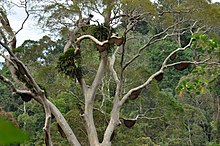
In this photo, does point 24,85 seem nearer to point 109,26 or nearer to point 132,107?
point 109,26

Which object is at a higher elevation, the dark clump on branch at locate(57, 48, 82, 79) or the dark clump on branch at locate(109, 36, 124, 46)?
the dark clump on branch at locate(109, 36, 124, 46)

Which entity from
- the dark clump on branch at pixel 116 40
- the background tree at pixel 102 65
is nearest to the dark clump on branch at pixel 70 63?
the background tree at pixel 102 65

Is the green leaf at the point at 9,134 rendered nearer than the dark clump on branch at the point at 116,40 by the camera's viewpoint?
Yes

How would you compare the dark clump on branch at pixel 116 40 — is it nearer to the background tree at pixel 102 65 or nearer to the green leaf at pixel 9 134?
the background tree at pixel 102 65

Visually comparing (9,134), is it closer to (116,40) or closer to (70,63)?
(116,40)

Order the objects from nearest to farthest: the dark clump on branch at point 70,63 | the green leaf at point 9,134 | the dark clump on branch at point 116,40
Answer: the green leaf at point 9,134 < the dark clump on branch at point 116,40 < the dark clump on branch at point 70,63

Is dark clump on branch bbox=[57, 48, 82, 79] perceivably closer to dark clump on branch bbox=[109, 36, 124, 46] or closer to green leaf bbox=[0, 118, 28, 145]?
dark clump on branch bbox=[109, 36, 124, 46]

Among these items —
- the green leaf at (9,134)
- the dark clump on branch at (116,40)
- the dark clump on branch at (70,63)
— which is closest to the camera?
the green leaf at (9,134)

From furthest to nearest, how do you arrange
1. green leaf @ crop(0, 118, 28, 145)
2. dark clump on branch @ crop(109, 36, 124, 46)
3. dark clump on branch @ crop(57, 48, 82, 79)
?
dark clump on branch @ crop(57, 48, 82, 79) < dark clump on branch @ crop(109, 36, 124, 46) < green leaf @ crop(0, 118, 28, 145)

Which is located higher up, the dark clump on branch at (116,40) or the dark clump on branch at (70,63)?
the dark clump on branch at (116,40)

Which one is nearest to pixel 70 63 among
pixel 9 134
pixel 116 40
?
pixel 116 40

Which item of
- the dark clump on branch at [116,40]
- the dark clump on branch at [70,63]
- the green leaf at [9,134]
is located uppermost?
the dark clump on branch at [116,40]

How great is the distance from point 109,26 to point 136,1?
2.34 ft

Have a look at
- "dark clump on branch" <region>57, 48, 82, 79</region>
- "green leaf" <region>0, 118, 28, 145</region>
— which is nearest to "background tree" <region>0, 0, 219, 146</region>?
"dark clump on branch" <region>57, 48, 82, 79</region>
